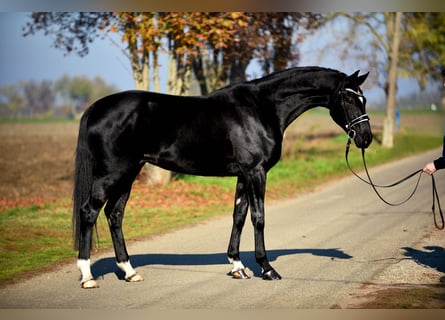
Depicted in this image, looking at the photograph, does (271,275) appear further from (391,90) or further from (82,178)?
(391,90)

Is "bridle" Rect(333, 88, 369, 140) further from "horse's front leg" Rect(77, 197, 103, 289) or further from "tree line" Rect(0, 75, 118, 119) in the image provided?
"tree line" Rect(0, 75, 118, 119)

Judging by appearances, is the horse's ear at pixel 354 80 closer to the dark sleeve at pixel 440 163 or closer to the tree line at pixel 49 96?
the dark sleeve at pixel 440 163

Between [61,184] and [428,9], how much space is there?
1048cm

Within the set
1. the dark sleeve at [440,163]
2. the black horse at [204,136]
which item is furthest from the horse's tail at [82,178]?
the dark sleeve at [440,163]

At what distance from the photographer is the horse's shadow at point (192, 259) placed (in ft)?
Result: 24.5

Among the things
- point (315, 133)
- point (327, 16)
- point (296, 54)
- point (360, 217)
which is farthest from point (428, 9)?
point (315, 133)

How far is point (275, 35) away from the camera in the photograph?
55.0 ft

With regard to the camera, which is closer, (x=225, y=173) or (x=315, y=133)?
(x=225, y=173)

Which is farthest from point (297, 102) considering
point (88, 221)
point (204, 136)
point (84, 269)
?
point (84, 269)

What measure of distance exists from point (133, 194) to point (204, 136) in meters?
7.52

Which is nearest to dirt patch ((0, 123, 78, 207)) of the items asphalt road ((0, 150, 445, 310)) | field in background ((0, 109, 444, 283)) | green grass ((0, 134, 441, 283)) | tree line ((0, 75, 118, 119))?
field in background ((0, 109, 444, 283))

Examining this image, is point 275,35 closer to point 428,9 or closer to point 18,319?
point 428,9

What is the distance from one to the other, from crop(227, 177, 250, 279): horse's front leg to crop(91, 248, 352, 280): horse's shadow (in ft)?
1.06

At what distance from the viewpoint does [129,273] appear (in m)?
6.80
